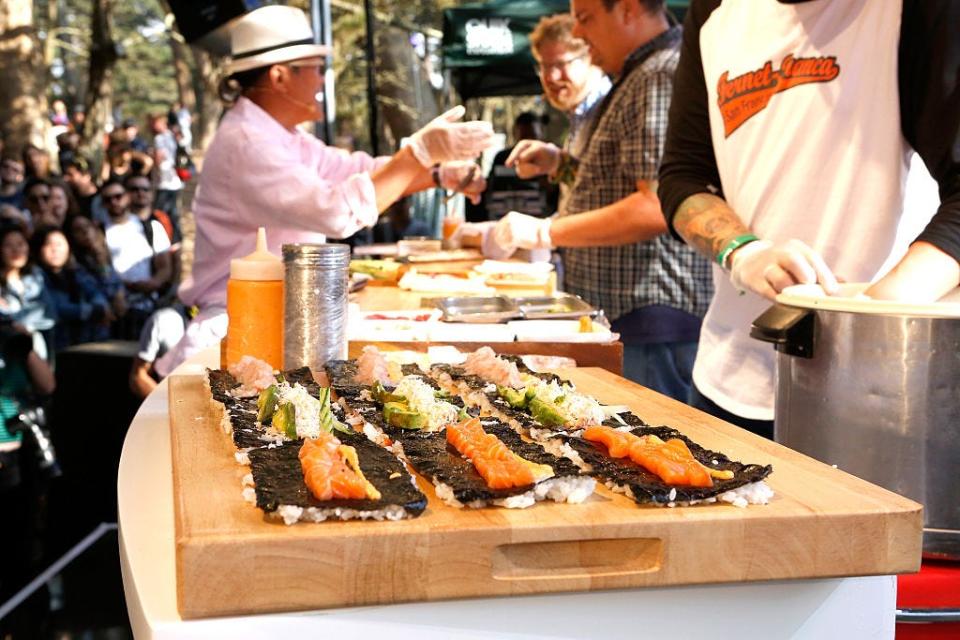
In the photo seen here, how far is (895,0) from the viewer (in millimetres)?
2020

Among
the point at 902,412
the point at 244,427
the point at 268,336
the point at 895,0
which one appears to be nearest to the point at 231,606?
the point at 244,427

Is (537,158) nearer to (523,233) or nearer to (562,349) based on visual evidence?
(523,233)

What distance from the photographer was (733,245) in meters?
2.17

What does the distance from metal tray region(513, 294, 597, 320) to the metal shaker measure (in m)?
0.93

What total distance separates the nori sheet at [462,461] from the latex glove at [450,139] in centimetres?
240

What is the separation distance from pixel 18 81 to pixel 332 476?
37.6ft

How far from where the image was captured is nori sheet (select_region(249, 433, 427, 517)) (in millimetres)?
1168

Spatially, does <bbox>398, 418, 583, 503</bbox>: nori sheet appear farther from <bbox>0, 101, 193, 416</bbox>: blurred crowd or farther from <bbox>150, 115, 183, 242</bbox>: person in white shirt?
<bbox>150, 115, 183, 242</bbox>: person in white shirt

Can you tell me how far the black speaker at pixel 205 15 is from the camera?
5.37 m

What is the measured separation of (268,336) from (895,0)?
54.8 inches

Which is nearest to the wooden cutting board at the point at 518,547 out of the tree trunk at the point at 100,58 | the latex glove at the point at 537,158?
the latex glove at the point at 537,158

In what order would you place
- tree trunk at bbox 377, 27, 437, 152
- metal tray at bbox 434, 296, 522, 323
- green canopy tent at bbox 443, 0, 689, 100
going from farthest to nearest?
tree trunk at bbox 377, 27, 437, 152 → green canopy tent at bbox 443, 0, 689, 100 → metal tray at bbox 434, 296, 522, 323

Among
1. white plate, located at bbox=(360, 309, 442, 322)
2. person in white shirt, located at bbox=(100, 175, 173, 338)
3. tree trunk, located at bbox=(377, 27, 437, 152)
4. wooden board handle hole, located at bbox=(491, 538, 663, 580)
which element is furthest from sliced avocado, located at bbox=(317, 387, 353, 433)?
tree trunk, located at bbox=(377, 27, 437, 152)

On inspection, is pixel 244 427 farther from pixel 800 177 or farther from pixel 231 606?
pixel 800 177
